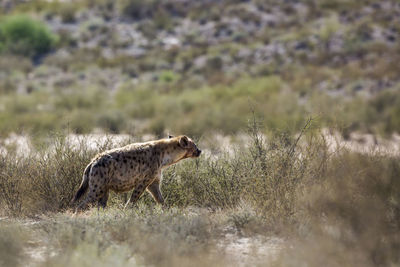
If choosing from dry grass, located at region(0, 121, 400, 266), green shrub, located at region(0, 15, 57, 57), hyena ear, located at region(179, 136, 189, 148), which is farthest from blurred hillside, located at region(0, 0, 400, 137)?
hyena ear, located at region(179, 136, 189, 148)

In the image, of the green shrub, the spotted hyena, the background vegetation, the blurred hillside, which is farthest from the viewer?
the green shrub

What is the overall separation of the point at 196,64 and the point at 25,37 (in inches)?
527

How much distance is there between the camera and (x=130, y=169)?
1095cm

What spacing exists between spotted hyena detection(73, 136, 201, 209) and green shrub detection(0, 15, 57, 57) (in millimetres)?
36656

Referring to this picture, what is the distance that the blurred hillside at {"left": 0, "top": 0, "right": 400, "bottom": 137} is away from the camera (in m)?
29.6

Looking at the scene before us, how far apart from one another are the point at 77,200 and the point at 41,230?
1182 millimetres

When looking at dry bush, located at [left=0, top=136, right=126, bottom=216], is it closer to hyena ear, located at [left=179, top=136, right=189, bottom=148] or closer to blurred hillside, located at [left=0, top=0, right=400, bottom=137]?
hyena ear, located at [left=179, top=136, right=189, bottom=148]

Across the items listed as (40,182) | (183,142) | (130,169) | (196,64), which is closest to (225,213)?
(130,169)

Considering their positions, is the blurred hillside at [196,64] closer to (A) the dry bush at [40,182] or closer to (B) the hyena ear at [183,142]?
(A) the dry bush at [40,182]

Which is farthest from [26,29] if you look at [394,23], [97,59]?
[394,23]

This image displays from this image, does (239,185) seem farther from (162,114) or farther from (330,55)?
(330,55)

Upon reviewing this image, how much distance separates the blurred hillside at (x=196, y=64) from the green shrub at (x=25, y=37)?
99 millimetres

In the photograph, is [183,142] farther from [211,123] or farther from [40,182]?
[211,123]

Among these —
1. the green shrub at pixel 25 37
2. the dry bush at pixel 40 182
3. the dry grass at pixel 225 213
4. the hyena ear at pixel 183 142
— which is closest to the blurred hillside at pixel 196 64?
the green shrub at pixel 25 37
